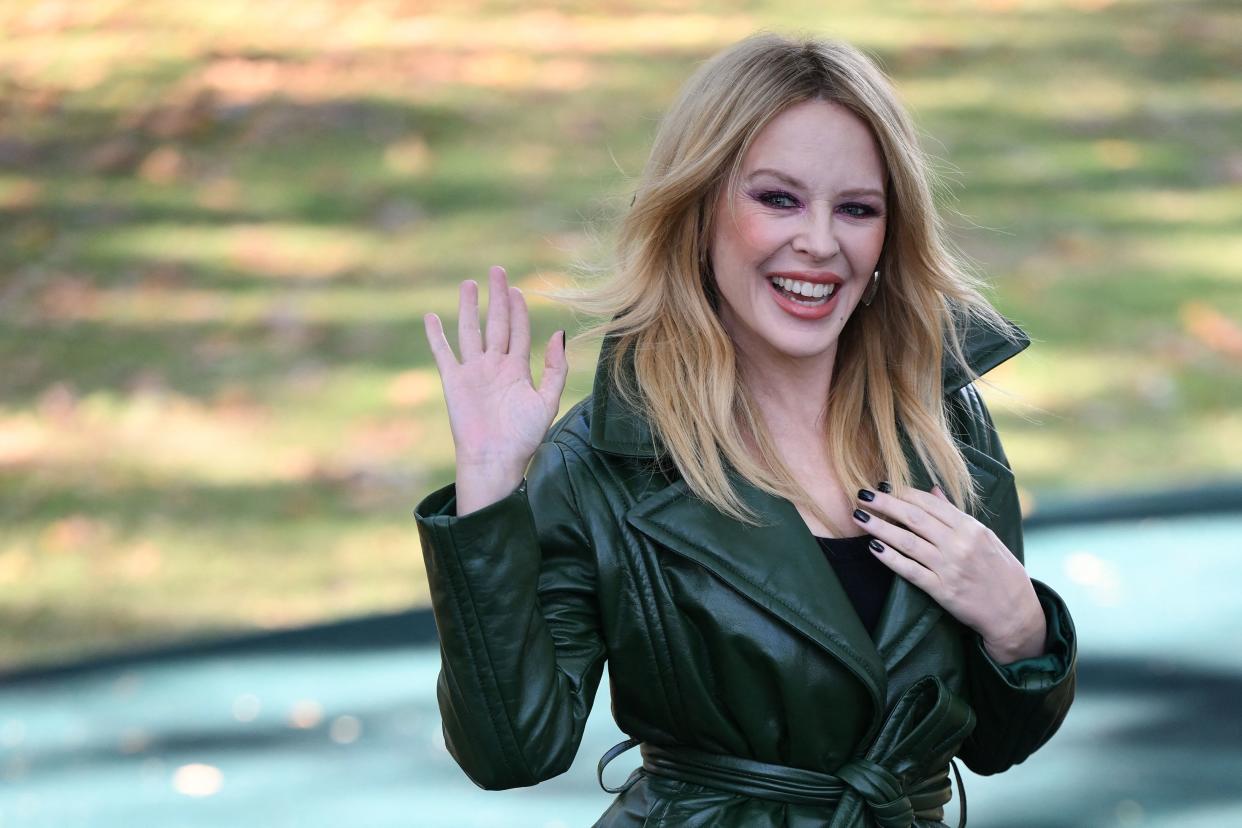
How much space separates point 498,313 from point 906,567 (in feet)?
1.70

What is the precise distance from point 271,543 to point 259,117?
111 inches

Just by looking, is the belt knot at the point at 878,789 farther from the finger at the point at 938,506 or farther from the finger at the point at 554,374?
the finger at the point at 554,374

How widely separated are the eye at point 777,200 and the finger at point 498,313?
0.98ft

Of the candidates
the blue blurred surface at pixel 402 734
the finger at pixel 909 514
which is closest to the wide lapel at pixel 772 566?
the finger at pixel 909 514

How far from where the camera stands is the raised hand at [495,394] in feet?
5.60

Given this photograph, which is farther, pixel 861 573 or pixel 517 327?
pixel 861 573

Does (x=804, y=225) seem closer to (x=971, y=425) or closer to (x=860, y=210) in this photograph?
(x=860, y=210)

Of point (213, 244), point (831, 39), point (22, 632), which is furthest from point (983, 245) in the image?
point (831, 39)

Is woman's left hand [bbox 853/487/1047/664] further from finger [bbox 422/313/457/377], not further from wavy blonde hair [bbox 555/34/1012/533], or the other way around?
finger [bbox 422/313/457/377]

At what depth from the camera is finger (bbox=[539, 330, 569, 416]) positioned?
5.80 feet

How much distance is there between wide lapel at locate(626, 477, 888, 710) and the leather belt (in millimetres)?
49

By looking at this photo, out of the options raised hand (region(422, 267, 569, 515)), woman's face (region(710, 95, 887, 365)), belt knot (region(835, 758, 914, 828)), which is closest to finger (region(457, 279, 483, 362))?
raised hand (region(422, 267, 569, 515))

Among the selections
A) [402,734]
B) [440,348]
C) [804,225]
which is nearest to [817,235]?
[804,225]

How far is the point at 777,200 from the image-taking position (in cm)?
187
